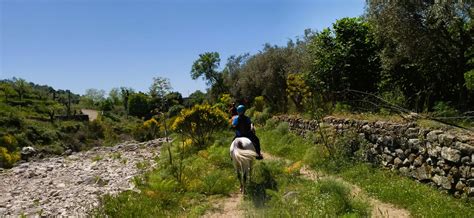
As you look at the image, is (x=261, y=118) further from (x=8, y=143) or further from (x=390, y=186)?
(x=8, y=143)

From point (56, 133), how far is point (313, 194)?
4214 cm

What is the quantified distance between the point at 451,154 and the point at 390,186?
1.55 metres

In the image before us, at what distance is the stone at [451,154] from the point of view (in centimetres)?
789

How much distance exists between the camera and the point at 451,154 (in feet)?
26.4

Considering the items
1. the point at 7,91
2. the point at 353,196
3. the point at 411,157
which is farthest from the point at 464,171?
the point at 7,91

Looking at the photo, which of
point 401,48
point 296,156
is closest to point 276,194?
point 296,156

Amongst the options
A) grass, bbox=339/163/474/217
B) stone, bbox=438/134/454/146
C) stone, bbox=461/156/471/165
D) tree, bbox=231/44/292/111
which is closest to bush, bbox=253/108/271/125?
tree, bbox=231/44/292/111

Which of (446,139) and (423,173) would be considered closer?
(446,139)

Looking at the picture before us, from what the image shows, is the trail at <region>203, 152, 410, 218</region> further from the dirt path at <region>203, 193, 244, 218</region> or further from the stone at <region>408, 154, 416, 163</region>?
the stone at <region>408, 154, 416, 163</region>

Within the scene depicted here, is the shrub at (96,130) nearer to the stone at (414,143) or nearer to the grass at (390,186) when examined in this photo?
the grass at (390,186)

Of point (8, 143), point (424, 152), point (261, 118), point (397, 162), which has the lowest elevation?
point (397, 162)

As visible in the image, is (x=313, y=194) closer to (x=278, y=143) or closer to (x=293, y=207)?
(x=293, y=207)

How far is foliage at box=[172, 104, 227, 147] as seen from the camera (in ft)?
61.8

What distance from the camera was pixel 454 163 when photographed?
8.05m
